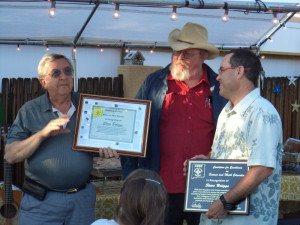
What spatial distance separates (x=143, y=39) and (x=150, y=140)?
3772 mm

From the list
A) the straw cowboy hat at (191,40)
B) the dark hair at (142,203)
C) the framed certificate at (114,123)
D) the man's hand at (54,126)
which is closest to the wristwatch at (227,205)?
the dark hair at (142,203)

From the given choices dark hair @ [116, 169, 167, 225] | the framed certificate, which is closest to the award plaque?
the framed certificate

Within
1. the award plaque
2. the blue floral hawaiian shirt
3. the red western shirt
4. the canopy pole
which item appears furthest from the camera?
the canopy pole

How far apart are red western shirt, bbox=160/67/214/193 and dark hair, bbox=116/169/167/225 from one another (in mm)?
1470

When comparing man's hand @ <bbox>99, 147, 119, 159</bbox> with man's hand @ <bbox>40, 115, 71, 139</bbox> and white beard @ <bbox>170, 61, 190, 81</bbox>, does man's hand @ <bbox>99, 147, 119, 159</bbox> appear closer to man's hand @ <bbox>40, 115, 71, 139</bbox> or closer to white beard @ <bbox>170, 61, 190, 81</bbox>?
man's hand @ <bbox>40, 115, 71, 139</bbox>

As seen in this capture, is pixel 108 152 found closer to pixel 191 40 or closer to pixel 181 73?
pixel 181 73

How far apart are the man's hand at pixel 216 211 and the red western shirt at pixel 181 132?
840 mm

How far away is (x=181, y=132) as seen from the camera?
3.76m

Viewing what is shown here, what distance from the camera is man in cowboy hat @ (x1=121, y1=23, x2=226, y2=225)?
3762mm

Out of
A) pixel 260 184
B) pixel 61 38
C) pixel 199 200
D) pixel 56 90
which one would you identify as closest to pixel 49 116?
pixel 56 90

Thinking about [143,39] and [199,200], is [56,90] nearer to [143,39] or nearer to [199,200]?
[199,200]

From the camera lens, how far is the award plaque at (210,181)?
9.50ft

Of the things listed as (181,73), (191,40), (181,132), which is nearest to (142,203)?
(181,132)

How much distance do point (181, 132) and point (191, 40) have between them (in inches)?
29.8
